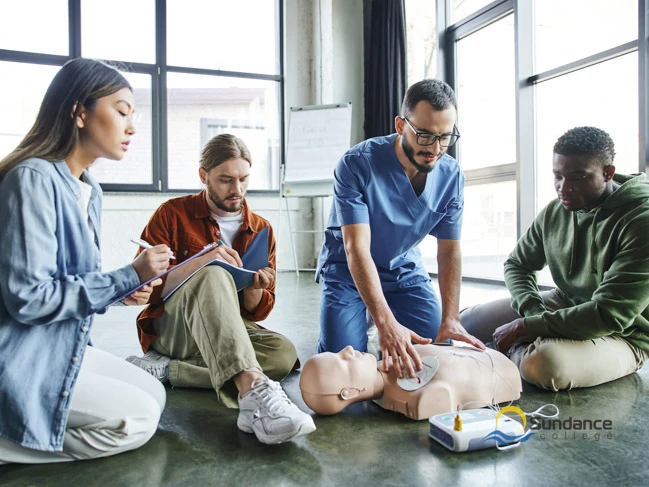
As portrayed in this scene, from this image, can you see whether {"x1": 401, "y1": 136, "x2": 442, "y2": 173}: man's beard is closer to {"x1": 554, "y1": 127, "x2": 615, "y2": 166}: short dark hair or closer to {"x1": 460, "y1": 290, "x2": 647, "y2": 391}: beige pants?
{"x1": 554, "y1": 127, "x2": 615, "y2": 166}: short dark hair

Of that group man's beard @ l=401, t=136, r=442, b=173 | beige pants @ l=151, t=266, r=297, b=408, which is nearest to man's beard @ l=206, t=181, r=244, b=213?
beige pants @ l=151, t=266, r=297, b=408

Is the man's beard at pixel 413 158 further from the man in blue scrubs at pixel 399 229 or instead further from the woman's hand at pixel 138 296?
the woman's hand at pixel 138 296

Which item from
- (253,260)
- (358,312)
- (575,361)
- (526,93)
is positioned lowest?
(575,361)

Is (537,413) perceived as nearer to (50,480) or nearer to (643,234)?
(643,234)

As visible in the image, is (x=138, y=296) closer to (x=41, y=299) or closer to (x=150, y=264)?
(x=150, y=264)

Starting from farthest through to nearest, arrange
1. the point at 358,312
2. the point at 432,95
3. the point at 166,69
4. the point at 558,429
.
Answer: the point at 166,69
the point at 358,312
the point at 432,95
the point at 558,429

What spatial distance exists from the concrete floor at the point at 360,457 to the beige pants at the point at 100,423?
0.03m

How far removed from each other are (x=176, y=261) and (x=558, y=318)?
1.28 metres

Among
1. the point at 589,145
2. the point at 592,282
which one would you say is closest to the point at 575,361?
the point at 592,282

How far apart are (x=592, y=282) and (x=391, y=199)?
28.8 inches

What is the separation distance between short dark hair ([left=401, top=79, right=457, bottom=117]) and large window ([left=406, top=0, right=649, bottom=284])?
1.97 metres

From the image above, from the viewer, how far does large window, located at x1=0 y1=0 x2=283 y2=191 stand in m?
5.00

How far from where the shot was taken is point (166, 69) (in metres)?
5.43

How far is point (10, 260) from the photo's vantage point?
1086mm
